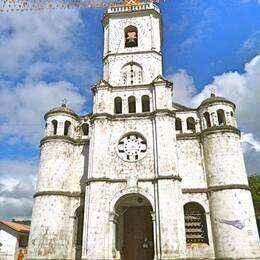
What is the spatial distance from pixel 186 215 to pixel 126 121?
8.39 metres

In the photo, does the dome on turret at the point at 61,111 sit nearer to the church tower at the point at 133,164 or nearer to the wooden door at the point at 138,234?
the church tower at the point at 133,164

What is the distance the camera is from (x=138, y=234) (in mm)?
22578

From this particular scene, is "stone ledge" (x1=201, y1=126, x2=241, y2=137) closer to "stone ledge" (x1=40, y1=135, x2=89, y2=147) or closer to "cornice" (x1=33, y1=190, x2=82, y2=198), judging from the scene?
"stone ledge" (x1=40, y1=135, x2=89, y2=147)

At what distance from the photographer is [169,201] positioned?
19.7 metres

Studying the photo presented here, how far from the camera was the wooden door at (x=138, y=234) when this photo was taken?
22.0 meters

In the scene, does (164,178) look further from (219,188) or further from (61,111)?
(61,111)

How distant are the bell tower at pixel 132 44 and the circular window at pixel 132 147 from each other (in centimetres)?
563

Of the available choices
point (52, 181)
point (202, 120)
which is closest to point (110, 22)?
point (202, 120)

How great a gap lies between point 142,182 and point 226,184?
5.92 meters

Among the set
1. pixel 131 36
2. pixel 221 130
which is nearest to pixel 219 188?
pixel 221 130

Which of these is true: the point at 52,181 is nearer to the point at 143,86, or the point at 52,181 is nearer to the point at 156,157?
the point at 156,157

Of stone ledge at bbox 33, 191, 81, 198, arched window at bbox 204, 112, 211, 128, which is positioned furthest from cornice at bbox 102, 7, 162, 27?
stone ledge at bbox 33, 191, 81, 198

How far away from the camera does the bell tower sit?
86.7 feet

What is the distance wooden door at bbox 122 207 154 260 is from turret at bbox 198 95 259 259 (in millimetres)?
4930
